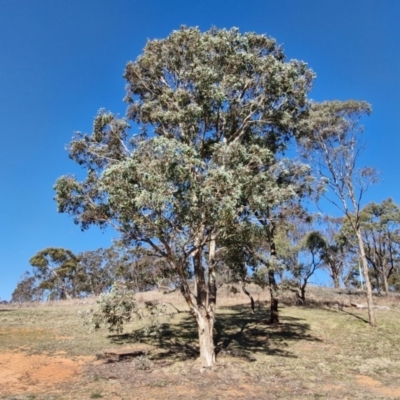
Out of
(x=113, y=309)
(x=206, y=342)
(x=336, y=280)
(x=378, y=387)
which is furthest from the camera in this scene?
(x=336, y=280)

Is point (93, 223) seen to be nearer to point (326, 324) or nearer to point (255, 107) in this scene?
point (255, 107)

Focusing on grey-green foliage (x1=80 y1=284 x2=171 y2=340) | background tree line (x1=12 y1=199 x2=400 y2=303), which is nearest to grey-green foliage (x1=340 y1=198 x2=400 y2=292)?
background tree line (x1=12 y1=199 x2=400 y2=303)

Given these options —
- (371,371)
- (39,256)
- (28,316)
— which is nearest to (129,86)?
(371,371)

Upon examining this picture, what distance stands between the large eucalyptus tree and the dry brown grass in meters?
1.77

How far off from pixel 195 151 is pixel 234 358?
764 centimetres

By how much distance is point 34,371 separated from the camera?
507 inches

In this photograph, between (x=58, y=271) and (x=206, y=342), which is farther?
(x=58, y=271)

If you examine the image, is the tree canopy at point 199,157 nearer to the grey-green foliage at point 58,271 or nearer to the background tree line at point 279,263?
the background tree line at point 279,263

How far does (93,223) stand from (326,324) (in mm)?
12998

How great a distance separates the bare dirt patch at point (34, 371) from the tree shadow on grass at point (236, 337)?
9.91ft

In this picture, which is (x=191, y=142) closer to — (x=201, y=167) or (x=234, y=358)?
(x=201, y=167)

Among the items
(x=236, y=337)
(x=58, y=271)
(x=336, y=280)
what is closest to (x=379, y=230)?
(x=336, y=280)

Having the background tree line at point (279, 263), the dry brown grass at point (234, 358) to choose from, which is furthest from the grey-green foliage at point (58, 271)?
the dry brown grass at point (234, 358)

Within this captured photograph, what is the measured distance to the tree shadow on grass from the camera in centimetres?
1538
